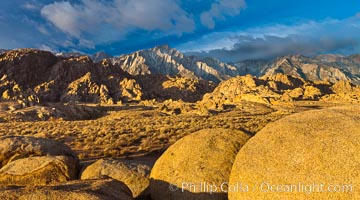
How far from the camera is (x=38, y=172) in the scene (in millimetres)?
8844

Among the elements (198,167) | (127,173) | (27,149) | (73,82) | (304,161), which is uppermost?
(73,82)

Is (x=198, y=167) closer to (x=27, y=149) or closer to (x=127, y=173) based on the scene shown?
(x=127, y=173)

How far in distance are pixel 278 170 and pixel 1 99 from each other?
342ft

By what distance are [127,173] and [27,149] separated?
5069 mm

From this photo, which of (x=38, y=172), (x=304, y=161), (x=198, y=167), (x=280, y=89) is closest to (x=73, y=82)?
(x=280, y=89)

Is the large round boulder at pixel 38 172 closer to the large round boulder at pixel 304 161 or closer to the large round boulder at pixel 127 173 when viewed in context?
the large round boulder at pixel 127 173

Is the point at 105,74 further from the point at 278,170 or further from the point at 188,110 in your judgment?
the point at 278,170

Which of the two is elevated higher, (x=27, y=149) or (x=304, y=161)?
(x=304, y=161)

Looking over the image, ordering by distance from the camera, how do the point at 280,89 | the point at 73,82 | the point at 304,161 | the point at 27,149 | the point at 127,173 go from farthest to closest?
the point at 73,82 < the point at 280,89 < the point at 27,149 < the point at 127,173 < the point at 304,161

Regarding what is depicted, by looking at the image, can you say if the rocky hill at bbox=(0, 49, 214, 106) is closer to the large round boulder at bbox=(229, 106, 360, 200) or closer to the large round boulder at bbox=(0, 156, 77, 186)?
the large round boulder at bbox=(0, 156, 77, 186)

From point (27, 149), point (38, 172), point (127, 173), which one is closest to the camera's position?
point (127, 173)

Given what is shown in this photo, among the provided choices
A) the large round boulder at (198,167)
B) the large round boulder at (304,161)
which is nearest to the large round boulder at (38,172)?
the large round boulder at (198,167)

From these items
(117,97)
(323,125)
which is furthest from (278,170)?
(117,97)

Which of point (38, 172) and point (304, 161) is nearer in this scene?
point (304, 161)
